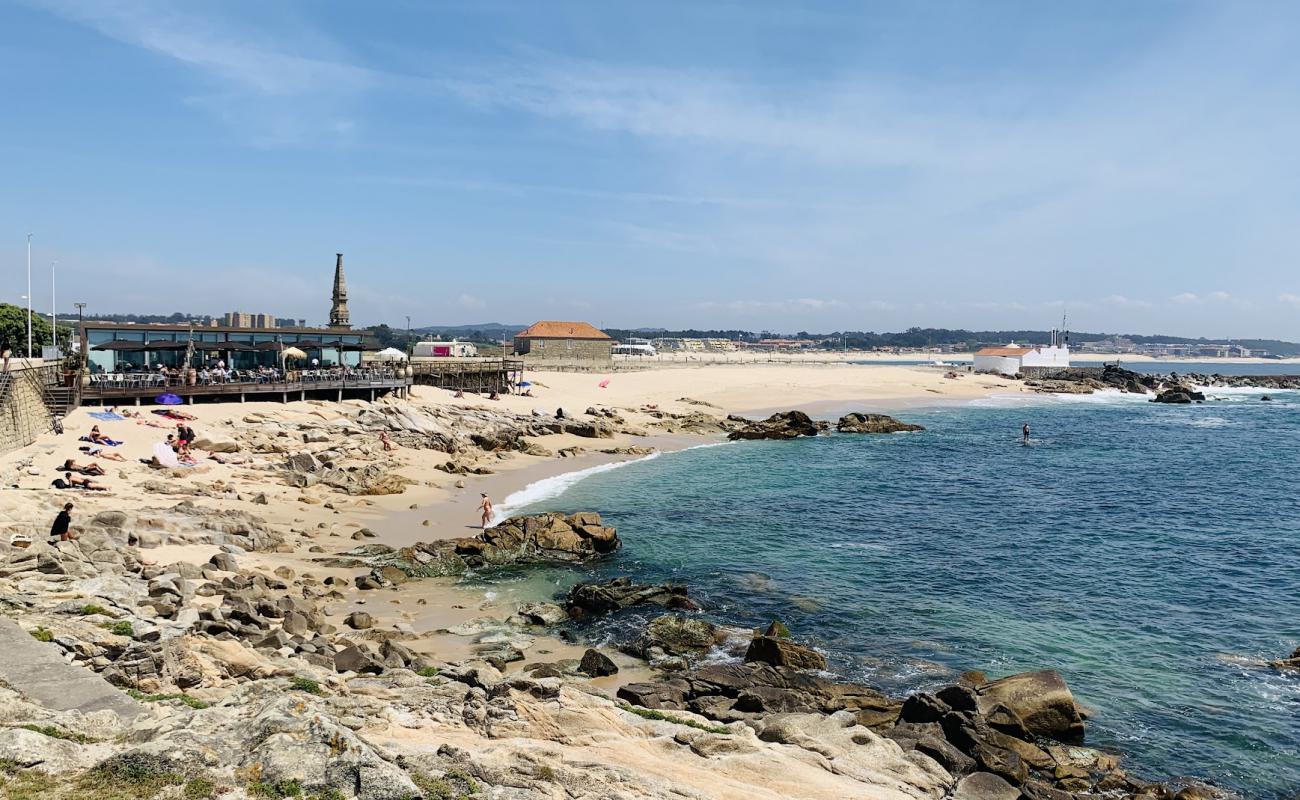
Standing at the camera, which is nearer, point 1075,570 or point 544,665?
point 544,665

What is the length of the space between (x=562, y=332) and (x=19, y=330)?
2081 inches

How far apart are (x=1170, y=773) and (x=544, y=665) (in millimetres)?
10285

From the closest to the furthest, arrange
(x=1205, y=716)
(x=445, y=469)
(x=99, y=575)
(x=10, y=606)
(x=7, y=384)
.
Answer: (x=10, y=606)
(x=1205, y=716)
(x=99, y=575)
(x=7, y=384)
(x=445, y=469)

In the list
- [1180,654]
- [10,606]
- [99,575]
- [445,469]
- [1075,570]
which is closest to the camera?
[10,606]

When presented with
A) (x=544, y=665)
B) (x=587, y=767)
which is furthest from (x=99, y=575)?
(x=587, y=767)

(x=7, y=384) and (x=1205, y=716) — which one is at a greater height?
(x=7, y=384)

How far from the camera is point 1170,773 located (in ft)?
40.8

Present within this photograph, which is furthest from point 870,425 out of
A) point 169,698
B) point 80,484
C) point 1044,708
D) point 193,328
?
point 169,698

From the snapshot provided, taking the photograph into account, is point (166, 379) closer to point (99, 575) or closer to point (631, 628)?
point (99, 575)

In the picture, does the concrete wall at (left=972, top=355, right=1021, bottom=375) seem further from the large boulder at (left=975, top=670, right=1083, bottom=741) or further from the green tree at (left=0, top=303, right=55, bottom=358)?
the large boulder at (left=975, top=670, right=1083, bottom=741)

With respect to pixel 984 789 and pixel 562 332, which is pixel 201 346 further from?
pixel 562 332

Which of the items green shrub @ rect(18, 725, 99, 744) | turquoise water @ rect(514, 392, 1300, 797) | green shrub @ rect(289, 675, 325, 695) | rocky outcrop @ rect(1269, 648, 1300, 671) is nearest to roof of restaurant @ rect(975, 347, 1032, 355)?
turquoise water @ rect(514, 392, 1300, 797)

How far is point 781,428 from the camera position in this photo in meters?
52.1

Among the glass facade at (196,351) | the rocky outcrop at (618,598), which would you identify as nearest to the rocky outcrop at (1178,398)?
the glass facade at (196,351)
